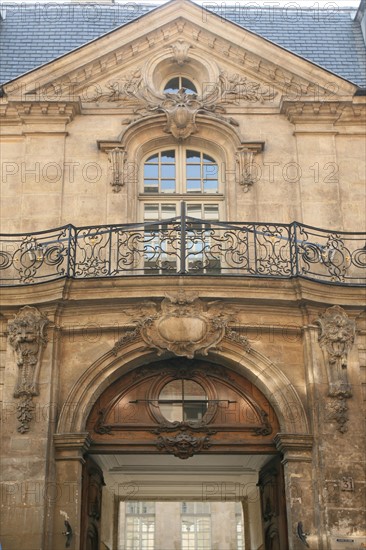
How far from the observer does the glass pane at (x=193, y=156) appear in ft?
50.3

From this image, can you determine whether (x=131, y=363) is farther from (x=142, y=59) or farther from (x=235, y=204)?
(x=142, y=59)

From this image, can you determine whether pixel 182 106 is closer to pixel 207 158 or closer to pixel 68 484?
pixel 207 158

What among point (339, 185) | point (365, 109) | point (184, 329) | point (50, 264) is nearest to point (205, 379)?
Answer: point (184, 329)

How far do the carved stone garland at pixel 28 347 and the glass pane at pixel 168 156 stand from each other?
13.7 ft

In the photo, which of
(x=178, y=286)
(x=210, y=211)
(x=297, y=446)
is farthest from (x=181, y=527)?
(x=178, y=286)

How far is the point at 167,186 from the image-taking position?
1509 centimetres

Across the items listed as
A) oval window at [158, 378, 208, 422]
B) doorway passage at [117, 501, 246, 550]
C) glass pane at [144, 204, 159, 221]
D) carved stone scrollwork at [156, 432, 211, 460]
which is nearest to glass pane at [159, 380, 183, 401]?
oval window at [158, 378, 208, 422]

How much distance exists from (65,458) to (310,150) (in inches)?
263

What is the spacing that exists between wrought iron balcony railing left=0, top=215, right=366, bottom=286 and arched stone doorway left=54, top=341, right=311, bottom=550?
1389 millimetres

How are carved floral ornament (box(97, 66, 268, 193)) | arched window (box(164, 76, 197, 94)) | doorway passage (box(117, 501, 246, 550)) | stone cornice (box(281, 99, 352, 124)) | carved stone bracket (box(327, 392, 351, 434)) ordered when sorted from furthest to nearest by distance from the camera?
doorway passage (box(117, 501, 246, 550)), arched window (box(164, 76, 197, 94)), stone cornice (box(281, 99, 352, 124)), carved floral ornament (box(97, 66, 268, 193)), carved stone bracket (box(327, 392, 351, 434))

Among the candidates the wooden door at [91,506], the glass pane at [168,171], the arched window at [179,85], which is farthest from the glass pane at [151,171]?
the wooden door at [91,506]

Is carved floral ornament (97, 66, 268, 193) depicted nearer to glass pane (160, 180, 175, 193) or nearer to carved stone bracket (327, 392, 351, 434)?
glass pane (160, 180, 175, 193)

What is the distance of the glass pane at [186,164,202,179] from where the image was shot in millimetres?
15188

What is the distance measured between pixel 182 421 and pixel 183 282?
205 cm
